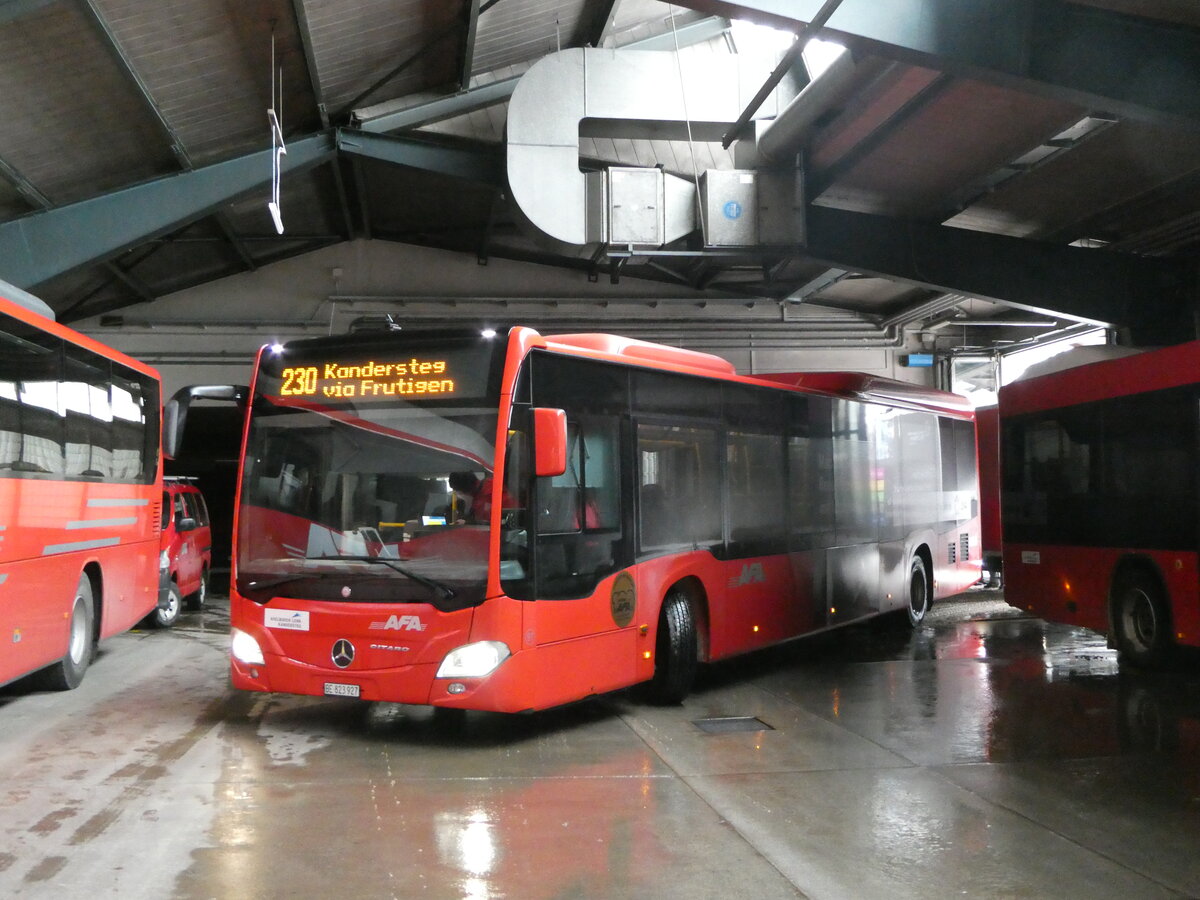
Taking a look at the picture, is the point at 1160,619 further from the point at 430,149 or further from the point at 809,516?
the point at 430,149

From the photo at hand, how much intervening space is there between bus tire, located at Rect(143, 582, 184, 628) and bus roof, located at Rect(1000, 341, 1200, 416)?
39.0ft

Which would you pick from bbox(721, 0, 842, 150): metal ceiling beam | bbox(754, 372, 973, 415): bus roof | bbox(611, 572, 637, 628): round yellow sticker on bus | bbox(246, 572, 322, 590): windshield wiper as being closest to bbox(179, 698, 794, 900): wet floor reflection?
bbox(611, 572, 637, 628): round yellow sticker on bus

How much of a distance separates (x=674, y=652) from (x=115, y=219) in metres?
10.2

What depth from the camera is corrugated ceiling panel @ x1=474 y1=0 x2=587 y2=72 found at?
48.0 feet

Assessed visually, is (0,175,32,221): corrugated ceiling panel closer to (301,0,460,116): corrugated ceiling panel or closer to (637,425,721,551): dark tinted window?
(301,0,460,116): corrugated ceiling panel

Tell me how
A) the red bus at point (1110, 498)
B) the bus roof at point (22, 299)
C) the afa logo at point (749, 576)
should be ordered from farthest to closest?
the red bus at point (1110, 498) → the afa logo at point (749, 576) → the bus roof at point (22, 299)

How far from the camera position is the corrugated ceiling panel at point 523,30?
576 inches

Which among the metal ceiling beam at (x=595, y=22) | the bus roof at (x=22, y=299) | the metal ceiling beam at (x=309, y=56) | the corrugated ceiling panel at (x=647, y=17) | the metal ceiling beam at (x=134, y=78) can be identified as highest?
the corrugated ceiling panel at (x=647, y=17)

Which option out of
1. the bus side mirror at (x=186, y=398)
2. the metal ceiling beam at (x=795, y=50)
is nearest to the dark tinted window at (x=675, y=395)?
the metal ceiling beam at (x=795, y=50)

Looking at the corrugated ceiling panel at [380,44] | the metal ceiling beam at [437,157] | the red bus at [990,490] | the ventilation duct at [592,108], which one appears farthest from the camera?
the red bus at [990,490]

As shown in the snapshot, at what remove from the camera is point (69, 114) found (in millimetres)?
12844

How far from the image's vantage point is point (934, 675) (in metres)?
11.6

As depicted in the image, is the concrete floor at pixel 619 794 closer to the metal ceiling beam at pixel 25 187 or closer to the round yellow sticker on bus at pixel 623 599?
the round yellow sticker on bus at pixel 623 599

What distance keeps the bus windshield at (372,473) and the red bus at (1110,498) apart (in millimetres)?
7296
